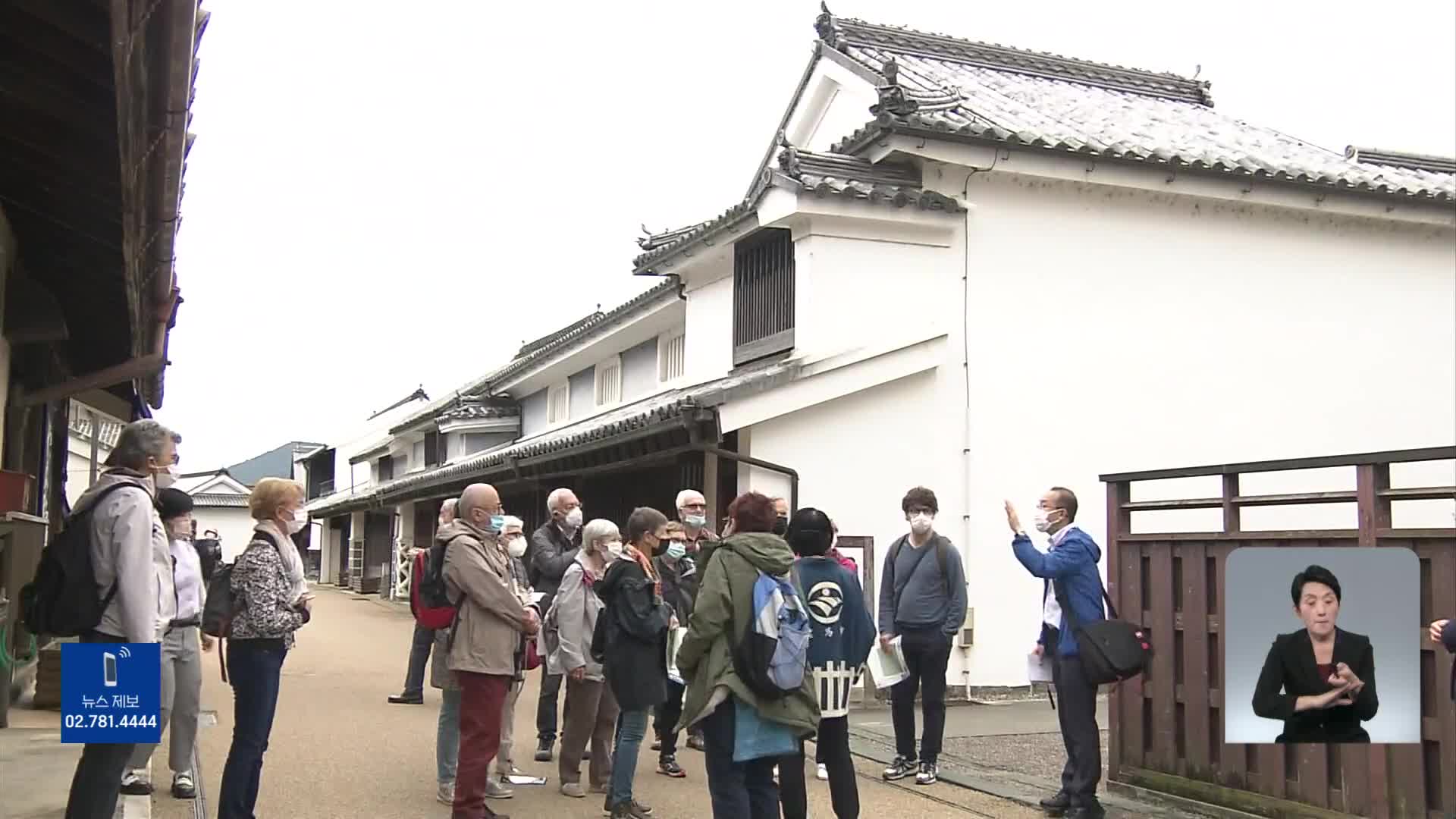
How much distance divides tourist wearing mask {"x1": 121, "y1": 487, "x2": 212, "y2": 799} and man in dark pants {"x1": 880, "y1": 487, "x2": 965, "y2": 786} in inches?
168

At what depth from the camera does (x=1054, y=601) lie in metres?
7.45

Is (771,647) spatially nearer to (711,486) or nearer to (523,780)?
(523,780)

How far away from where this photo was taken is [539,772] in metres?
8.62

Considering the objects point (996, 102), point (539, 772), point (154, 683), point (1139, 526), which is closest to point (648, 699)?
point (539, 772)

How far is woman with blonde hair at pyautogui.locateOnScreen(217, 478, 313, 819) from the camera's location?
584 centimetres

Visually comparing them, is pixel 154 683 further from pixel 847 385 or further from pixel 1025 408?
pixel 1025 408

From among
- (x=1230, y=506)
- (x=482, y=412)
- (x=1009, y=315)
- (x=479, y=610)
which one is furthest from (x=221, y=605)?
(x=482, y=412)

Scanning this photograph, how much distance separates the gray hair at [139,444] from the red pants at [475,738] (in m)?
1.97

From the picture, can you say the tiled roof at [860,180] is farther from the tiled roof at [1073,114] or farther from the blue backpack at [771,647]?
the blue backpack at [771,647]

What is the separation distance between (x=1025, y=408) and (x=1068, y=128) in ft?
11.4

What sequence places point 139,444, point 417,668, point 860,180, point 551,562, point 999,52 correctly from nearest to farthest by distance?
point 139,444
point 551,562
point 417,668
point 860,180
point 999,52

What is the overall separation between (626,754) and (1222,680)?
3393 millimetres

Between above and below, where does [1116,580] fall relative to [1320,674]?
above

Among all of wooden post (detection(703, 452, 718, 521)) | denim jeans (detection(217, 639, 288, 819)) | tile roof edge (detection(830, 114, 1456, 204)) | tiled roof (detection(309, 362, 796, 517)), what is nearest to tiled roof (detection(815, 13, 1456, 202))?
tile roof edge (detection(830, 114, 1456, 204))
